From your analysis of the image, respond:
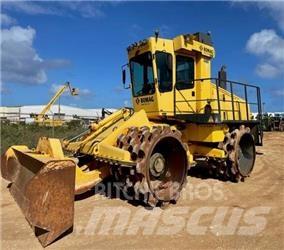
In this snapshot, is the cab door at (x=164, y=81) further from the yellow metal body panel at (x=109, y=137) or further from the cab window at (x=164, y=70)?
the yellow metal body panel at (x=109, y=137)

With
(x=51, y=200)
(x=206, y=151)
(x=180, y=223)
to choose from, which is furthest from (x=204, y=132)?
(x=51, y=200)

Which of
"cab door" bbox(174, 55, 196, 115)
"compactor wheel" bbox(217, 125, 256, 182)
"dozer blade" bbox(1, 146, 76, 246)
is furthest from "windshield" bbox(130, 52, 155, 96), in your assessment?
"dozer blade" bbox(1, 146, 76, 246)

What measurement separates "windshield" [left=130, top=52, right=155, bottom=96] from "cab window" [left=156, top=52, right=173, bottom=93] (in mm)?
203

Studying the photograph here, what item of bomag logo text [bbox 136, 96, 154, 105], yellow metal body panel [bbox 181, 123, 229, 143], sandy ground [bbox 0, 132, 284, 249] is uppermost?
bomag logo text [bbox 136, 96, 154, 105]

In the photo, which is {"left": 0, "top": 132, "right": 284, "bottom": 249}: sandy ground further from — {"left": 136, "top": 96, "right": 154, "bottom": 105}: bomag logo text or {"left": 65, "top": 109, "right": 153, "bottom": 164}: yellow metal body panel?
{"left": 136, "top": 96, "right": 154, "bottom": 105}: bomag logo text

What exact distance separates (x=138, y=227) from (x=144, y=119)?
9.71 ft

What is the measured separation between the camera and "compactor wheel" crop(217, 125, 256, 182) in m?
10.5

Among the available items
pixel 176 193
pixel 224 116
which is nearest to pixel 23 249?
pixel 176 193

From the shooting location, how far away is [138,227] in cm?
680

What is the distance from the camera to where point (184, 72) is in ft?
34.4

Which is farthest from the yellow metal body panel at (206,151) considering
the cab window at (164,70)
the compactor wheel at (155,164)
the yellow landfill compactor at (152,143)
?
the cab window at (164,70)

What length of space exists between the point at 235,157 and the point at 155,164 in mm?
2896

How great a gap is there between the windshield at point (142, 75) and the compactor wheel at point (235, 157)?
8.39 ft

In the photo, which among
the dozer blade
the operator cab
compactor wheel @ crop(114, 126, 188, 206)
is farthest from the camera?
the operator cab
